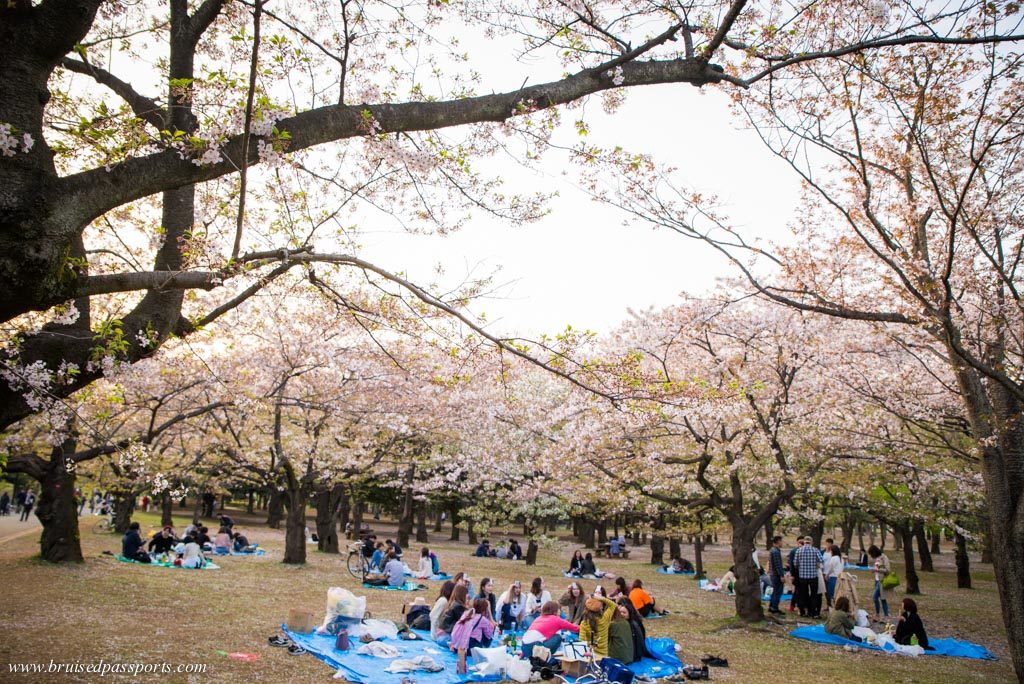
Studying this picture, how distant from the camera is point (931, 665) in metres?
10.5

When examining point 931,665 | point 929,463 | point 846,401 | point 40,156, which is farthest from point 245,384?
point 929,463

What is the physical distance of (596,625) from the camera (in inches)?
347

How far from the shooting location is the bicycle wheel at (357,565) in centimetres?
1783

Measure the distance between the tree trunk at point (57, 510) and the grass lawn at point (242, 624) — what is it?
561 mm

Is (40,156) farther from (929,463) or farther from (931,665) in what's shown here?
(929,463)

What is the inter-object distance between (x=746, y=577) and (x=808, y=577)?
2593 mm

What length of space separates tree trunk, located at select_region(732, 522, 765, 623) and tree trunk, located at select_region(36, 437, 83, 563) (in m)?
15.1

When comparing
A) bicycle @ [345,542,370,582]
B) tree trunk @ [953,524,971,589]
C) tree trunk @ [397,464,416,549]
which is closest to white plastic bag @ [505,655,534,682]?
bicycle @ [345,542,370,582]

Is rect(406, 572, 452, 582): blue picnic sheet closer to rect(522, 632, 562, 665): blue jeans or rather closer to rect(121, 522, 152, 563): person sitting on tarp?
rect(121, 522, 152, 563): person sitting on tarp

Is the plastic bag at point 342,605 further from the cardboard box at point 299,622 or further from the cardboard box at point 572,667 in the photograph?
the cardboard box at point 572,667

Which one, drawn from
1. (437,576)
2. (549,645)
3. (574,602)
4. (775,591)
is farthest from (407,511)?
(549,645)

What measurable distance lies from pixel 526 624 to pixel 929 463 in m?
12.3

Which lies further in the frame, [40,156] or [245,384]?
[245,384]

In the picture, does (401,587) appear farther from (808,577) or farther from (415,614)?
(808,577)
